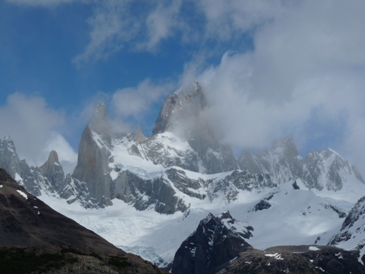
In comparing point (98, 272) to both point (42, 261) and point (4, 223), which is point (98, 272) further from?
point (4, 223)

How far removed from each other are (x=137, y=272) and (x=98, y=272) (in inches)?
480

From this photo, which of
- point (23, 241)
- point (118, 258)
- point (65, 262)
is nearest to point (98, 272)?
point (65, 262)

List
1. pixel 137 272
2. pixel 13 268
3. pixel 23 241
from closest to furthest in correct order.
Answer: pixel 13 268
pixel 137 272
pixel 23 241

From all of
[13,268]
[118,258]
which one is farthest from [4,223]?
[13,268]

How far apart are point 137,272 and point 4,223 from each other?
74282mm

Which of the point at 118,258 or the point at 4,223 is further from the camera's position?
the point at 4,223

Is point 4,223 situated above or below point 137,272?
above

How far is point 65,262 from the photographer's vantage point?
409 ft

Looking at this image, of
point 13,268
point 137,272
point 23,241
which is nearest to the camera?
point 13,268

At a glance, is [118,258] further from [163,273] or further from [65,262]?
[65,262]

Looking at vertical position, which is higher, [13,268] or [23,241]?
[23,241]

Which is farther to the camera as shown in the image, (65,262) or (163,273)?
(163,273)

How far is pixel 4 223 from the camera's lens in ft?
646

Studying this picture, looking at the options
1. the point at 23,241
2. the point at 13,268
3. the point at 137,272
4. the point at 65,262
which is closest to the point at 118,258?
the point at 137,272
